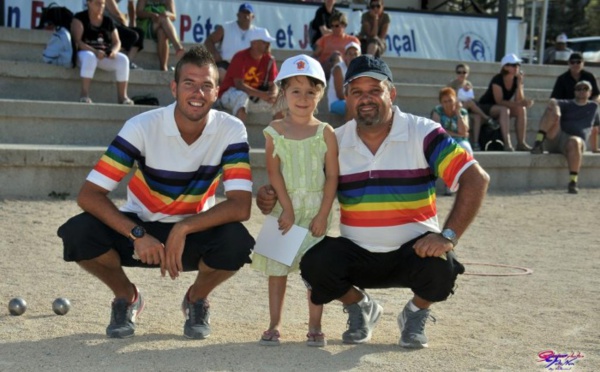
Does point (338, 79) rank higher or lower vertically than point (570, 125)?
higher

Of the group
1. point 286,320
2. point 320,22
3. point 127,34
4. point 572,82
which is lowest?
point 286,320

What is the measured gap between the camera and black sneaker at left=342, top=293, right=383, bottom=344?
5.83 meters

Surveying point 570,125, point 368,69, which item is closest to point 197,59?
point 368,69

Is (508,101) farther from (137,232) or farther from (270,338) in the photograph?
(137,232)

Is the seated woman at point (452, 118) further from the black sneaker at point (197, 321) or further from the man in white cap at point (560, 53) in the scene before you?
the man in white cap at point (560, 53)

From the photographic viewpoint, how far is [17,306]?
20.4 ft

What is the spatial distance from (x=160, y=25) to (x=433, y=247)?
29.0 ft

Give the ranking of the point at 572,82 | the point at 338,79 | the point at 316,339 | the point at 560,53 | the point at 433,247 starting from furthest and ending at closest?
1. the point at 560,53
2. the point at 572,82
3. the point at 338,79
4. the point at 316,339
5. the point at 433,247

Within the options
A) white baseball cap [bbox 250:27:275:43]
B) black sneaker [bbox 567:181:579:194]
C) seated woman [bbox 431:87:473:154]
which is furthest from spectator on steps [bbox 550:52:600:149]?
white baseball cap [bbox 250:27:275:43]

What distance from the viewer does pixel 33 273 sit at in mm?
7578

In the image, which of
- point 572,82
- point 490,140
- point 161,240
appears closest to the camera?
point 161,240

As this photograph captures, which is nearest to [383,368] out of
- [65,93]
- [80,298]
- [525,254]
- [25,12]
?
[80,298]

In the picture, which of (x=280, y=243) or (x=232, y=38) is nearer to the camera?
(x=280, y=243)

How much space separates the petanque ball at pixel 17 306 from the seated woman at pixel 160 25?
7.87 meters
